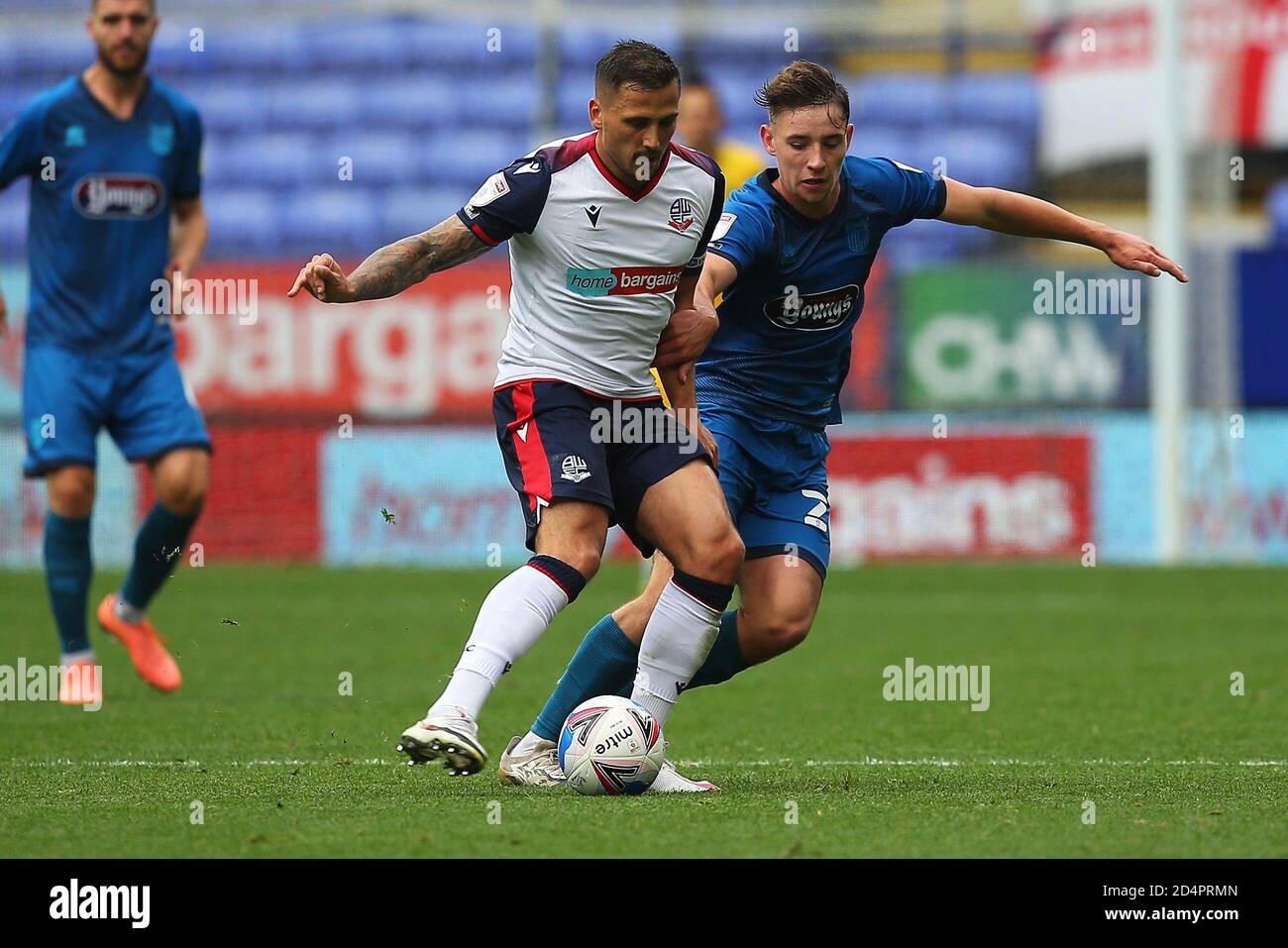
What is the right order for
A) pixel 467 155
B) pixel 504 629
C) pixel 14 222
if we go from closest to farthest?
1. pixel 504 629
2. pixel 14 222
3. pixel 467 155

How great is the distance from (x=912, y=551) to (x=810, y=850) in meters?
11.5

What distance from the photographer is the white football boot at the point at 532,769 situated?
5.20 meters

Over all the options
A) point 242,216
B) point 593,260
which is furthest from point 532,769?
point 242,216

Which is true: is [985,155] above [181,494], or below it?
above

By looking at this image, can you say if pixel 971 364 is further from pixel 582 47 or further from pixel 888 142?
pixel 582 47

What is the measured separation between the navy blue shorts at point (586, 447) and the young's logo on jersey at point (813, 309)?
0.60 metres

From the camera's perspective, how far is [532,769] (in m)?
5.23

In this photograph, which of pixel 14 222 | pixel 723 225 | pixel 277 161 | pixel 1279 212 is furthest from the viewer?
pixel 277 161

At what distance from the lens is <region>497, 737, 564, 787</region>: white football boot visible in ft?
17.0

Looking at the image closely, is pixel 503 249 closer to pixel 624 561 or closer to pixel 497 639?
pixel 624 561

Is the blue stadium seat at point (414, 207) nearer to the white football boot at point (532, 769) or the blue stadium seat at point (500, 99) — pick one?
the blue stadium seat at point (500, 99)

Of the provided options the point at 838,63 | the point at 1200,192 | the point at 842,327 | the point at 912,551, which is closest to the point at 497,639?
the point at 842,327

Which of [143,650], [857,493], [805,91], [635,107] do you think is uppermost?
[805,91]

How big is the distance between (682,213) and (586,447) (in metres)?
0.67
